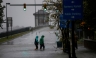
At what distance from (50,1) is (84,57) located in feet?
28.6

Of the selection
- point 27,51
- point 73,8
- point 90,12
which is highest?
point 73,8

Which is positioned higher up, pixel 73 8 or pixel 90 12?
pixel 73 8

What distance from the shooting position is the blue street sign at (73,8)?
14.3m

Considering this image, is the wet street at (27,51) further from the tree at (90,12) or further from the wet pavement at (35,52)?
the tree at (90,12)

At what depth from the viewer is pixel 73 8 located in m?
14.4

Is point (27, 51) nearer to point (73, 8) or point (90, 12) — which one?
point (90, 12)

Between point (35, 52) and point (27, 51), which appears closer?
point (35, 52)

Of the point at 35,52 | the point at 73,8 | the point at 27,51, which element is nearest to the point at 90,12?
the point at 35,52

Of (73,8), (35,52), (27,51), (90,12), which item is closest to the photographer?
(73,8)

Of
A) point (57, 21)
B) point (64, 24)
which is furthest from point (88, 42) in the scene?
point (64, 24)

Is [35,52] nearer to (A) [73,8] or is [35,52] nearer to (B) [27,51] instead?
(B) [27,51]

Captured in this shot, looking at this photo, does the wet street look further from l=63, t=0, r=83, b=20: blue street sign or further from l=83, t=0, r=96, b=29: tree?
l=63, t=0, r=83, b=20: blue street sign

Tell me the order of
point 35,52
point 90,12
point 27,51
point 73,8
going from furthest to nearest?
point 27,51, point 35,52, point 90,12, point 73,8

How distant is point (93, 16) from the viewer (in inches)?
1046
